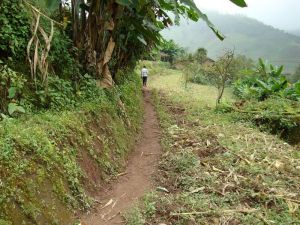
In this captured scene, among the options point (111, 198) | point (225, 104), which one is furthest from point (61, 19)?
point (225, 104)

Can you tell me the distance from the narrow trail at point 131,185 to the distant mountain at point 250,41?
93.0m

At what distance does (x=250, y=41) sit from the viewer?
5704 inches

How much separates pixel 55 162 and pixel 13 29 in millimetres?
2768

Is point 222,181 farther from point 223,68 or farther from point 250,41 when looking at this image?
point 250,41

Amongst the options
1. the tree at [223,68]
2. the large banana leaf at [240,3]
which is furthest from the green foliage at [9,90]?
the tree at [223,68]

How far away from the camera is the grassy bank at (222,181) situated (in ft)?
16.0

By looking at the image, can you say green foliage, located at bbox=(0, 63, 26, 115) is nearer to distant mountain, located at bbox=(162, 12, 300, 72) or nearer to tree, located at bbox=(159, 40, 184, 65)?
tree, located at bbox=(159, 40, 184, 65)

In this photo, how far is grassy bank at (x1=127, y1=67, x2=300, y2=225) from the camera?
486 centimetres

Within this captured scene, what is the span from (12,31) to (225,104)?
8.65 metres

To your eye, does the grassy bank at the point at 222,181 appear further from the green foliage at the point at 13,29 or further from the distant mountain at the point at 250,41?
the distant mountain at the point at 250,41

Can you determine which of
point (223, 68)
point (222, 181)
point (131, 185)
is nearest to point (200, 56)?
point (223, 68)

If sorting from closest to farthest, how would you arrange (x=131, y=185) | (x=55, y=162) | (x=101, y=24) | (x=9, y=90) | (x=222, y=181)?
1. (x=55, y=162)
2. (x=9, y=90)
3. (x=131, y=185)
4. (x=222, y=181)
5. (x=101, y=24)

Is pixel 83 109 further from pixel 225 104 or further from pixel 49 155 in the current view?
pixel 225 104

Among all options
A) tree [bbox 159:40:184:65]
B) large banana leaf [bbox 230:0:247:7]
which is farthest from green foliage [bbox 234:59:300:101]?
tree [bbox 159:40:184:65]
